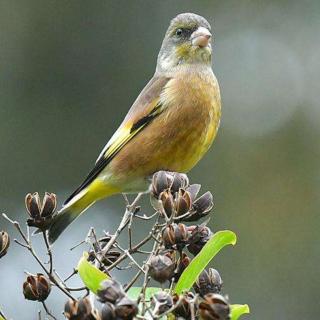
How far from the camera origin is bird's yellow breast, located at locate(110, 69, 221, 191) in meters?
5.03

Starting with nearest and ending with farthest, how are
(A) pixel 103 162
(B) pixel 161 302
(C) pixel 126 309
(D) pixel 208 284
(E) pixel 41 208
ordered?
1. (C) pixel 126 309
2. (B) pixel 161 302
3. (D) pixel 208 284
4. (E) pixel 41 208
5. (A) pixel 103 162

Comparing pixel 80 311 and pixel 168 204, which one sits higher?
pixel 168 204

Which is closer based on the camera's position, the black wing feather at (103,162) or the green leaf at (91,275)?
the green leaf at (91,275)

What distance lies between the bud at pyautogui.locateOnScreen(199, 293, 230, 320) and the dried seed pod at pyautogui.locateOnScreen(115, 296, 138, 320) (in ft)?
0.60

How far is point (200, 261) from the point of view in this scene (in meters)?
3.09

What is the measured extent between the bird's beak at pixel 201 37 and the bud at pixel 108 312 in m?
2.97

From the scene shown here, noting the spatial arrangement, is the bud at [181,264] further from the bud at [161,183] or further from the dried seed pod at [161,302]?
the dried seed pod at [161,302]

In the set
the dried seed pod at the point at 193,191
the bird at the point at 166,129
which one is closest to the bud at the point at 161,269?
the dried seed pod at the point at 193,191

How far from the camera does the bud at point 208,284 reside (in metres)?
3.02

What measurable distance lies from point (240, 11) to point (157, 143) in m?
8.48

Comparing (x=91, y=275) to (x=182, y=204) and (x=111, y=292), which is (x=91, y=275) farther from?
(x=182, y=204)

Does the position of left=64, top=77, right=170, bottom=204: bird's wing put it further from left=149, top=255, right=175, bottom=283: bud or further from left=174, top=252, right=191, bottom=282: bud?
left=149, top=255, right=175, bottom=283: bud

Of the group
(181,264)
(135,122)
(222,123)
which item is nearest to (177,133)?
(135,122)

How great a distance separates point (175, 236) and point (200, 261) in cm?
11
